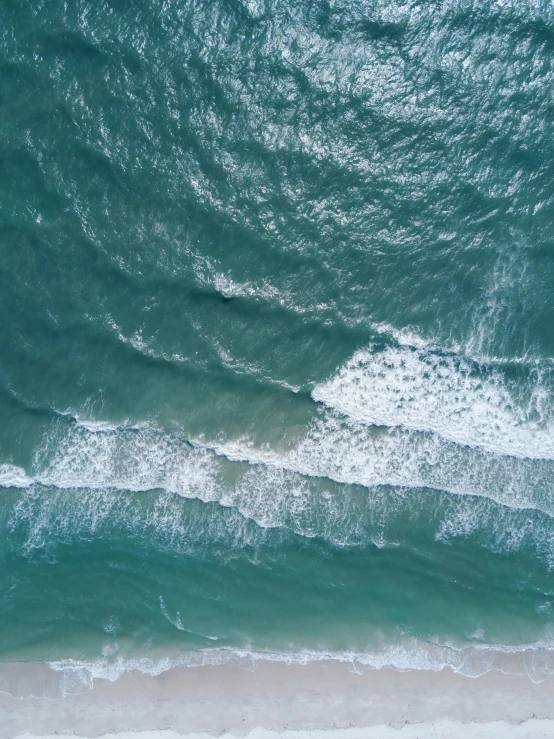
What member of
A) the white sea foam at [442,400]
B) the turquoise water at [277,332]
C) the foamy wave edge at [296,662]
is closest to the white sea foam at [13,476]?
the turquoise water at [277,332]

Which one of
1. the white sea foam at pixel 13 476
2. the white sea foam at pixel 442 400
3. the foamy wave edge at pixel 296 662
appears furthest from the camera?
the white sea foam at pixel 13 476

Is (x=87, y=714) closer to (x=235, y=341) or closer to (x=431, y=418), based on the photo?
(x=235, y=341)

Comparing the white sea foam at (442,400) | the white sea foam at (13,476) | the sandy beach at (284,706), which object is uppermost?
the white sea foam at (442,400)

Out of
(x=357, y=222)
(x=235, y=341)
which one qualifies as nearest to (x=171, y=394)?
(x=235, y=341)

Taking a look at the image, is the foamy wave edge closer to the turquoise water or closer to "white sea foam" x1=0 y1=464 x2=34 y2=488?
the turquoise water

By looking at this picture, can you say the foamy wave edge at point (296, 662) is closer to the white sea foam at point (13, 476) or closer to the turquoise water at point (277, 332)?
the turquoise water at point (277, 332)

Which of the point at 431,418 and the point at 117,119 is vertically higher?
the point at 117,119
